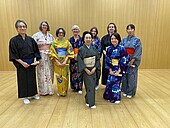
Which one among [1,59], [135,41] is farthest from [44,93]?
[1,59]

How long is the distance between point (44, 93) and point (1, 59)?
10.0 ft

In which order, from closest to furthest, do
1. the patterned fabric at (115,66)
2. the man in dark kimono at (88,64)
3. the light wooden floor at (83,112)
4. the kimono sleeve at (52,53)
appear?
the light wooden floor at (83,112) < the man in dark kimono at (88,64) < the patterned fabric at (115,66) < the kimono sleeve at (52,53)

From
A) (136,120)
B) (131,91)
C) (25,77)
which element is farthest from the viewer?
(131,91)

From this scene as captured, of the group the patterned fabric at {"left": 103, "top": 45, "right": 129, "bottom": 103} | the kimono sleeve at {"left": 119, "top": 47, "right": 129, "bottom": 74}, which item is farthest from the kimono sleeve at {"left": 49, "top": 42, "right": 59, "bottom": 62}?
the kimono sleeve at {"left": 119, "top": 47, "right": 129, "bottom": 74}

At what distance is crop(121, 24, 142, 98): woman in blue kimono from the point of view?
2.92 m

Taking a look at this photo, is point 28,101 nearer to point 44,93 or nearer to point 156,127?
point 44,93

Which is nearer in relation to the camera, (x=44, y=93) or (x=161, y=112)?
(x=161, y=112)

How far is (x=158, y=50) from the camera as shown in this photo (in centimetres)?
532

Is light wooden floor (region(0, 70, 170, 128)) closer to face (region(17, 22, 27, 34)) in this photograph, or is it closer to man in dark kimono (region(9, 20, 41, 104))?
man in dark kimono (region(9, 20, 41, 104))

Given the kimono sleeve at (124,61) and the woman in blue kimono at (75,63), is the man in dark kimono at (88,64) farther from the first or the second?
the woman in blue kimono at (75,63)

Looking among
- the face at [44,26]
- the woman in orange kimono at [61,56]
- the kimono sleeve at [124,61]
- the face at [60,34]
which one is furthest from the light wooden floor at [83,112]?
the face at [44,26]

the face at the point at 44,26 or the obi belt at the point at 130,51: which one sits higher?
the face at the point at 44,26

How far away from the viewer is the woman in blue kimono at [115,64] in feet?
8.86

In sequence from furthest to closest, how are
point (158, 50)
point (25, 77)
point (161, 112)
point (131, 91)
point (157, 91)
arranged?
point (158, 50) → point (157, 91) → point (131, 91) → point (25, 77) → point (161, 112)
